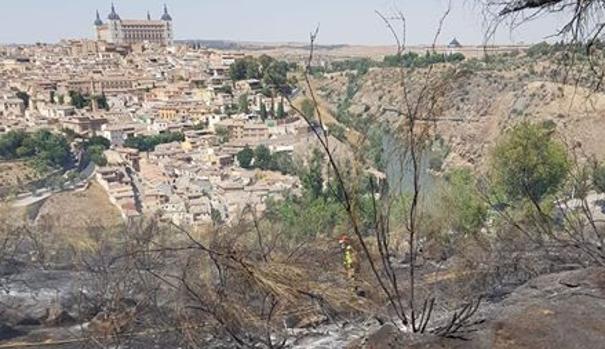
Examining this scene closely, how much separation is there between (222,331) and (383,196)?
103 cm

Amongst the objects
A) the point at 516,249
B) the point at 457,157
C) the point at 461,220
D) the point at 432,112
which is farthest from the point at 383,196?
the point at 457,157

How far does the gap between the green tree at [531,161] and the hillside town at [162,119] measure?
17.8 feet

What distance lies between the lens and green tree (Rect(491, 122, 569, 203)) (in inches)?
348

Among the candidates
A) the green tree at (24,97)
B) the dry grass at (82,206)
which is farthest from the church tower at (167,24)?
the dry grass at (82,206)

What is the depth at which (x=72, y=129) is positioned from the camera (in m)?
42.6

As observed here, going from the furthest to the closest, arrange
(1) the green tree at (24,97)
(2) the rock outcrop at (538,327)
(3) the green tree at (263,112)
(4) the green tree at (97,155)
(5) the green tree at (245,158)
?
(1) the green tree at (24,97)
(3) the green tree at (263,112)
(4) the green tree at (97,155)
(5) the green tree at (245,158)
(2) the rock outcrop at (538,327)

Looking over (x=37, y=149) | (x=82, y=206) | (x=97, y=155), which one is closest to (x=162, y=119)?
(x=97, y=155)

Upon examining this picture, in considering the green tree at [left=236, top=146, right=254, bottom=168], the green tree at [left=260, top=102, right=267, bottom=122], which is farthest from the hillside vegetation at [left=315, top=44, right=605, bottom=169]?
the green tree at [left=236, top=146, right=254, bottom=168]

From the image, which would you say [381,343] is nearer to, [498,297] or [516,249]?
[498,297]

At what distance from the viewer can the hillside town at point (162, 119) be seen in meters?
26.4

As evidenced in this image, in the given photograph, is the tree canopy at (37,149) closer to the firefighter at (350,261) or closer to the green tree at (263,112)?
the green tree at (263,112)

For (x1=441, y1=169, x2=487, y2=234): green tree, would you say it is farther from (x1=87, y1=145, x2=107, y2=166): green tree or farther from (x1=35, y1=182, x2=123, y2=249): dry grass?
(x1=87, y1=145, x2=107, y2=166): green tree

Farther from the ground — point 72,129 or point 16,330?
point 16,330

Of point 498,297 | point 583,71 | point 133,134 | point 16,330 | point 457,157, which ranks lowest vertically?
point 133,134
